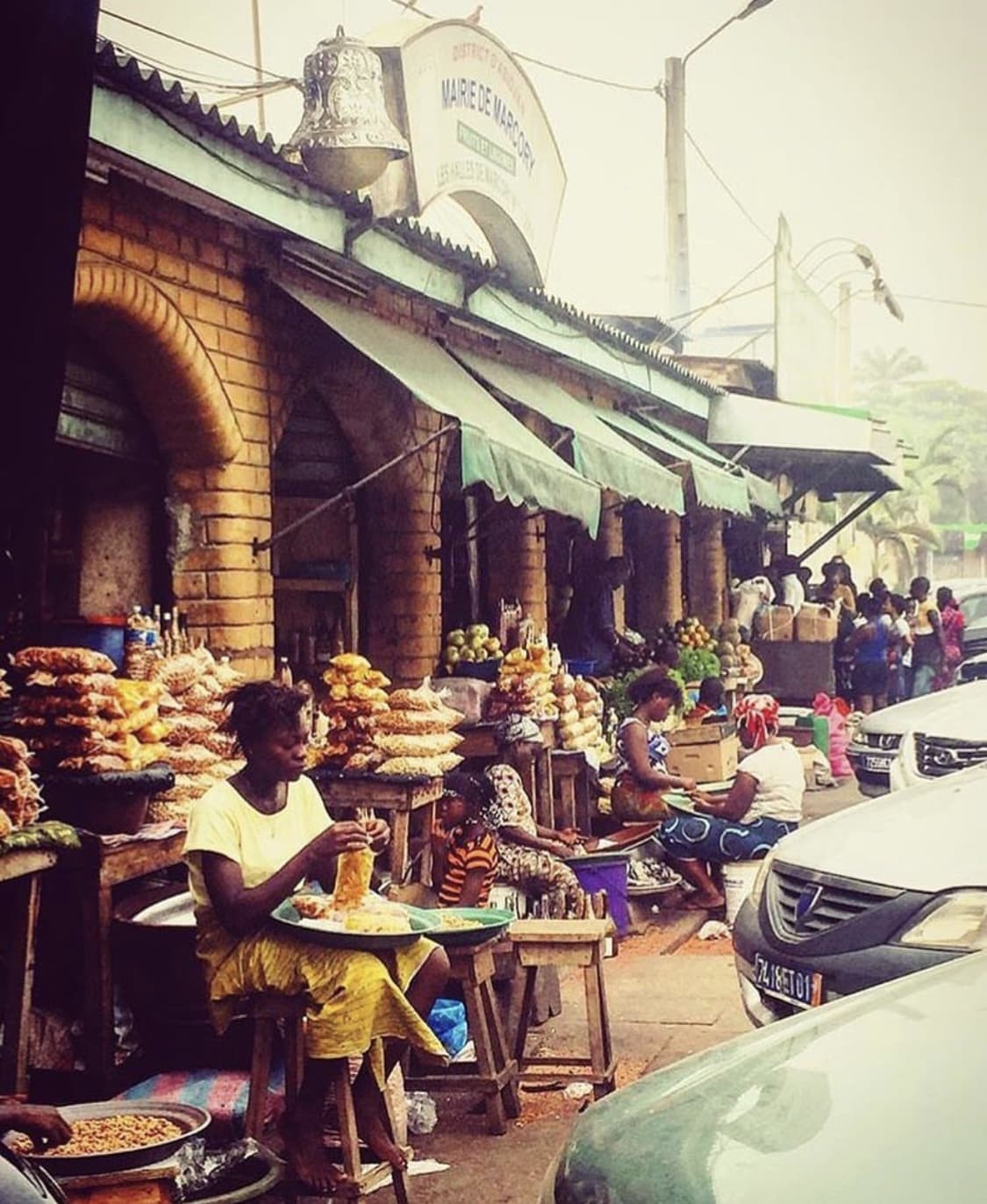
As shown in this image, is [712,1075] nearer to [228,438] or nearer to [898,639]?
[228,438]

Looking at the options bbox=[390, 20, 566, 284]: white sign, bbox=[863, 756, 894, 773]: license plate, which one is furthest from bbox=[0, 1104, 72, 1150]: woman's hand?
bbox=[863, 756, 894, 773]: license plate

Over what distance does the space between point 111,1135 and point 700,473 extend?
8740 mm

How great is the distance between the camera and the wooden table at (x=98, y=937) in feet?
16.6

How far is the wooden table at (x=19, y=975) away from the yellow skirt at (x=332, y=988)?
60 centimetres

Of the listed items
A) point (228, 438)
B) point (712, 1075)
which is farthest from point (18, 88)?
point (228, 438)

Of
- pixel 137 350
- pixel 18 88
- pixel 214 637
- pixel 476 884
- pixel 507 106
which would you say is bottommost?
pixel 476 884

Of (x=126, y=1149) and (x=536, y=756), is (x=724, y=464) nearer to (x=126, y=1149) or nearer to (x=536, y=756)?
(x=536, y=756)

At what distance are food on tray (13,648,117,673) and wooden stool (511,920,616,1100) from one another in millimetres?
1842

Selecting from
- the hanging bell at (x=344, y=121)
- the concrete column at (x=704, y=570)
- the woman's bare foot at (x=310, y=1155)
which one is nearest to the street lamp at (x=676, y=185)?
the concrete column at (x=704, y=570)

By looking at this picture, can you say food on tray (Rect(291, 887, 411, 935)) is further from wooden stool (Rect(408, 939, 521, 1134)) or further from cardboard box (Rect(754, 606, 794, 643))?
cardboard box (Rect(754, 606, 794, 643))

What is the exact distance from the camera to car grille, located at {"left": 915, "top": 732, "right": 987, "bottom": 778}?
8.90 meters

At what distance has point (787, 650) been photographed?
17.4 meters

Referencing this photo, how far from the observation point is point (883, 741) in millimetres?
11352

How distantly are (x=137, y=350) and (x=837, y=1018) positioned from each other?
5.06 m
